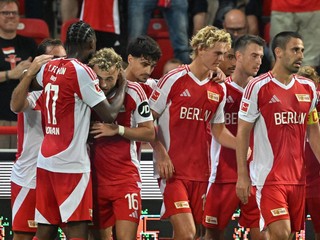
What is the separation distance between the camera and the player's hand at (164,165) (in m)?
8.88

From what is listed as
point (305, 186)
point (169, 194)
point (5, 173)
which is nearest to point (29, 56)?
point (5, 173)

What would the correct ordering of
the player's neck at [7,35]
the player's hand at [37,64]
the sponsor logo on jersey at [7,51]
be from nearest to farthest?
the player's hand at [37,64]
the sponsor logo on jersey at [7,51]
the player's neck at [7,35]

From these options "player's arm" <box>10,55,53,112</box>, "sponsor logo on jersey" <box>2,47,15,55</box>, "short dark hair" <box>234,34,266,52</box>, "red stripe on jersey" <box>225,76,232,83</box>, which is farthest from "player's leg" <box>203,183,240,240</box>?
"sponsor logo on jersey" <box>2,47,15,55</box>

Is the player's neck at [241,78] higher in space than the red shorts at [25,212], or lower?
higher

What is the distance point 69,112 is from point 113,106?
1.27ft

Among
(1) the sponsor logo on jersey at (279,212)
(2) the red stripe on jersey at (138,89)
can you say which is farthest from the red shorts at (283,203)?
(2) the red stripe on jersey at (138,89)

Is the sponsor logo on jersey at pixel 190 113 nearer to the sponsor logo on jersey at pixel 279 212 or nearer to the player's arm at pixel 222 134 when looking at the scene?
the player's arm at pixel 222 134

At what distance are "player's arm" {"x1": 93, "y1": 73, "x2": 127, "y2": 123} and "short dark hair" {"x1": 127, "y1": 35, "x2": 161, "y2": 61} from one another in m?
0.47

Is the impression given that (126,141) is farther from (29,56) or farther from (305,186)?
(29,56)

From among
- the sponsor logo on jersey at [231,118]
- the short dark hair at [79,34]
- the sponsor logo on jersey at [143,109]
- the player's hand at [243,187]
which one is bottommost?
the player's hand at [243,187]

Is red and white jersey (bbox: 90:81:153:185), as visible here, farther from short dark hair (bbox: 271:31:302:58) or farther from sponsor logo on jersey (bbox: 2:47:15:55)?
sponsor logo on jersey (bbox: 2:47:15:55)

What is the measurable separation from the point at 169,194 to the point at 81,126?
4.01 ft

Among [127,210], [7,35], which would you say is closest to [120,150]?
[127,210]

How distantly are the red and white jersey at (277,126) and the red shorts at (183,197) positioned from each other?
58cm
